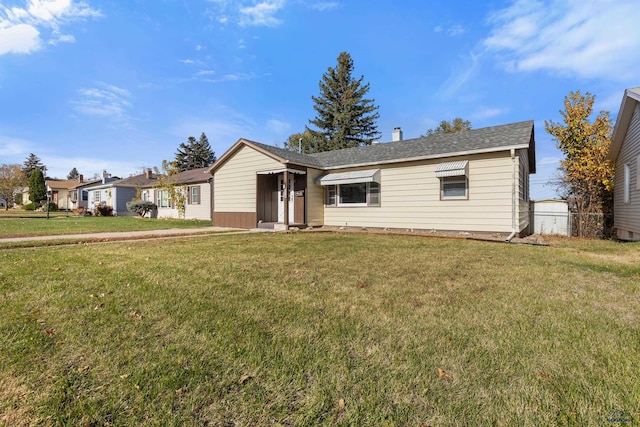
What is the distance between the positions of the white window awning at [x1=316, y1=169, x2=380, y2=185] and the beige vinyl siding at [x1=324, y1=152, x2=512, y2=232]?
0.47 meters

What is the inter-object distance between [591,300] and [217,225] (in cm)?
1528

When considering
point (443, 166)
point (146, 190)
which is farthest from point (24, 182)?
point (443, 166)

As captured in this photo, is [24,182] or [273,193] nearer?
[273,193]

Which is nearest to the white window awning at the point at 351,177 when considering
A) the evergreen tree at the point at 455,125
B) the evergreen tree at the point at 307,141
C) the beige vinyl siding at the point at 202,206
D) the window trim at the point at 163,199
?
the beige vinyl siding at the point at 202,206

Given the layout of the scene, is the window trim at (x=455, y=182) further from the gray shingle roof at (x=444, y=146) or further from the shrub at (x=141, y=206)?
the shrub at (x=141, y=206)

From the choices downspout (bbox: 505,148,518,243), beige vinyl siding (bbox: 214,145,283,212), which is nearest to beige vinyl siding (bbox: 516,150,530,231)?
downspout (bbox: 505,148,518,243)

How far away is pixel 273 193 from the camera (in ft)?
48.7

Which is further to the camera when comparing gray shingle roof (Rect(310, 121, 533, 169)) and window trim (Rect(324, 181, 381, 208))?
window trim (Rect(324, 181, 381, 208))

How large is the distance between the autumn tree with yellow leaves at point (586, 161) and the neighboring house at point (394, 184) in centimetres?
139

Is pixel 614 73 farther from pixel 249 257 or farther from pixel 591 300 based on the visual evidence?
pixel 249 257

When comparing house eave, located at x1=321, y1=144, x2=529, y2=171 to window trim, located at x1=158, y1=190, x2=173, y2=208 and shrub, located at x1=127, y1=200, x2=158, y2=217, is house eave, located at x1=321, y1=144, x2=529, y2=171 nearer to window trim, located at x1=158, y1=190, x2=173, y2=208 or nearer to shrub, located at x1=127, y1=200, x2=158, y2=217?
window trim, located at x1=158, y1=190, x2=173, y2=208

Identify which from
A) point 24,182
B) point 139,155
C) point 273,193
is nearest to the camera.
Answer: point 273,193

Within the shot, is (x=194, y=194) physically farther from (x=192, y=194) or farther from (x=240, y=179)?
(x=240, y=179)

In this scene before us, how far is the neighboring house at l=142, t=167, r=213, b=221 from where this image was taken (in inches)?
798
